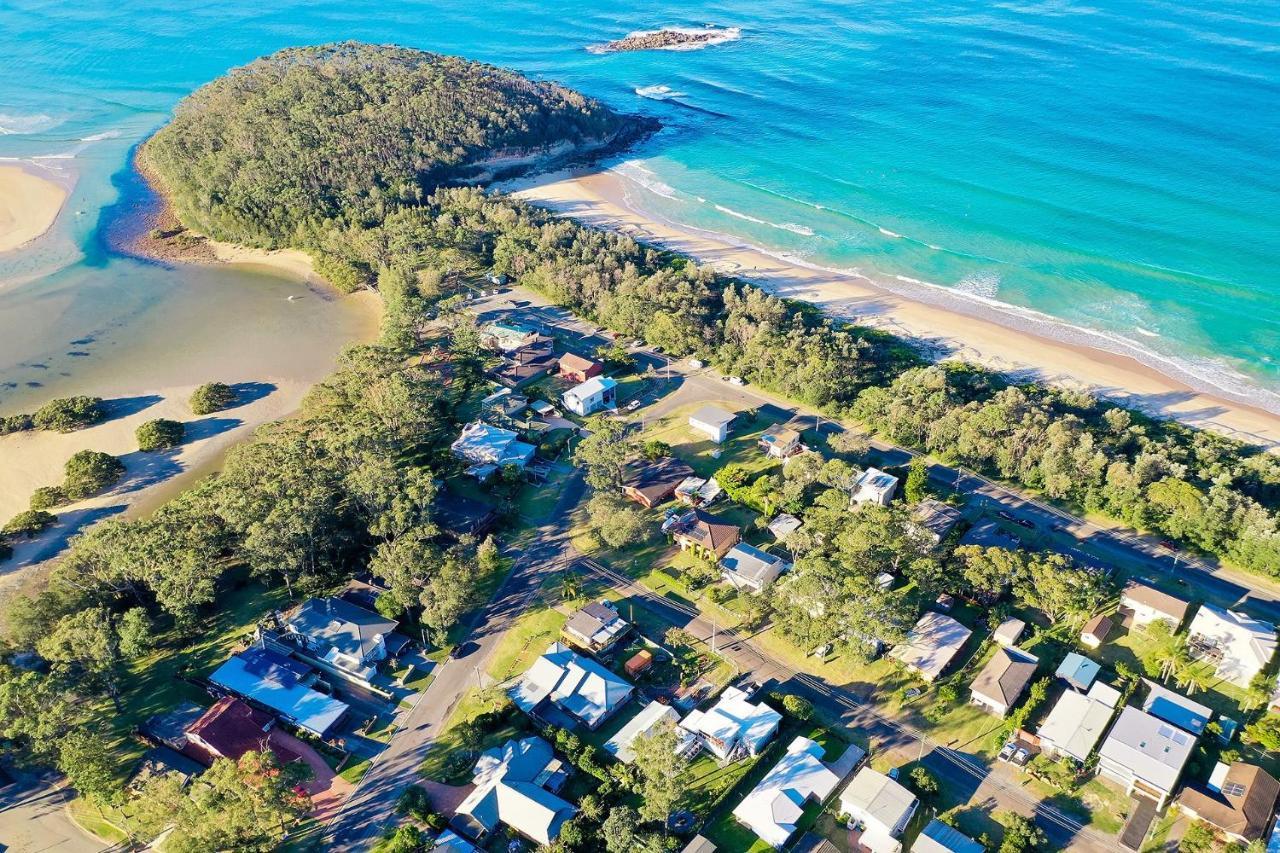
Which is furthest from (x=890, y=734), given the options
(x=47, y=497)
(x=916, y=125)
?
(x=916, y=125)

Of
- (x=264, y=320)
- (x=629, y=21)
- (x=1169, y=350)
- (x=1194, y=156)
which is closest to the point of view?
(x=1169, y=350)

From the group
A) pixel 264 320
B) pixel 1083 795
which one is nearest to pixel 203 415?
pixel 264 320

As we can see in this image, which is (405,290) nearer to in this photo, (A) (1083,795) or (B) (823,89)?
(A) (1083,795)

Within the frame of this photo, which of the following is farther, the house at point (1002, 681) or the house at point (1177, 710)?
the house at point (1002, 681)

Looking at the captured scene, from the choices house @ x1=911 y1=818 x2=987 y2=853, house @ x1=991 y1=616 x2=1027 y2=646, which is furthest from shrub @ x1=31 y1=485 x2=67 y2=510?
house @ x1=991 y1=616 x2=1027 y2=646

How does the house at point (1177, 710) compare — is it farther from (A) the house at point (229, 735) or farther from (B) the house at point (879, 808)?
(A) the house at point (229, 735)

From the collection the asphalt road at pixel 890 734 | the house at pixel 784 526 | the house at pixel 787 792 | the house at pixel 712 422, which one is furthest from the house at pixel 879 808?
the house at pixel 712 422

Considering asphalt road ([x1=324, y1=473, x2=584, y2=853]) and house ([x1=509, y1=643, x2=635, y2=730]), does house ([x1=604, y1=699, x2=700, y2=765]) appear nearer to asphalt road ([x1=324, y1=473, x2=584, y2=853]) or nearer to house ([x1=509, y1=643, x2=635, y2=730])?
house ([x1=509, y1=643, x2=635, y2=730])
